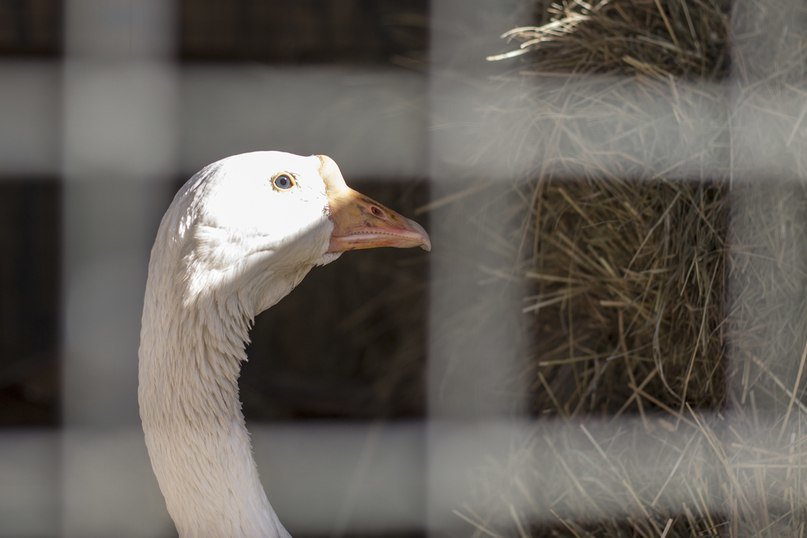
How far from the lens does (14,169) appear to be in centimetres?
138

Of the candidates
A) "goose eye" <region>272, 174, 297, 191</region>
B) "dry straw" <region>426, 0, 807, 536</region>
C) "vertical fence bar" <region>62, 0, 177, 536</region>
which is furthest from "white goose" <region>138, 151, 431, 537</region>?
"dry straw" <region>426, 0, 807, 536</region>

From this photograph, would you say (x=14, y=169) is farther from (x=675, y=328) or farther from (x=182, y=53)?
(x=182, y=53)

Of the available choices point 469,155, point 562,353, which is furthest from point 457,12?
point 562,353

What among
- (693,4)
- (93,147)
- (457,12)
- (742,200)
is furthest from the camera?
(457,12)

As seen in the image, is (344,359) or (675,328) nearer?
(675,328)

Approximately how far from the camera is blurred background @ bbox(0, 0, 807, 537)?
1.60 m

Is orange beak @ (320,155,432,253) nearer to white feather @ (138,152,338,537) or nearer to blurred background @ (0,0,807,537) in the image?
white feather @ (138,152,338,537)

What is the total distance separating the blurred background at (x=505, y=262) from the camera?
1.60 m

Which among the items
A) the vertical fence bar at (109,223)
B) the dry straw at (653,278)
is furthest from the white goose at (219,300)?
the dry straw at (653,278)

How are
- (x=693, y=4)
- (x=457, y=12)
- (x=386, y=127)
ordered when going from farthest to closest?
1. (x=386, y=127)
2. (x=457, y=12)
3. (x=693, y=4)

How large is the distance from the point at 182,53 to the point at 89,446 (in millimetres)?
1080

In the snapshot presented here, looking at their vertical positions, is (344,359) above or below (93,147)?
below

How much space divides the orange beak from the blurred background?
295mm

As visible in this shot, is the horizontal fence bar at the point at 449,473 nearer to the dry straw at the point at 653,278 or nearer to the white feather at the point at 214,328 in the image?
the dry straw at the point at 653,278
